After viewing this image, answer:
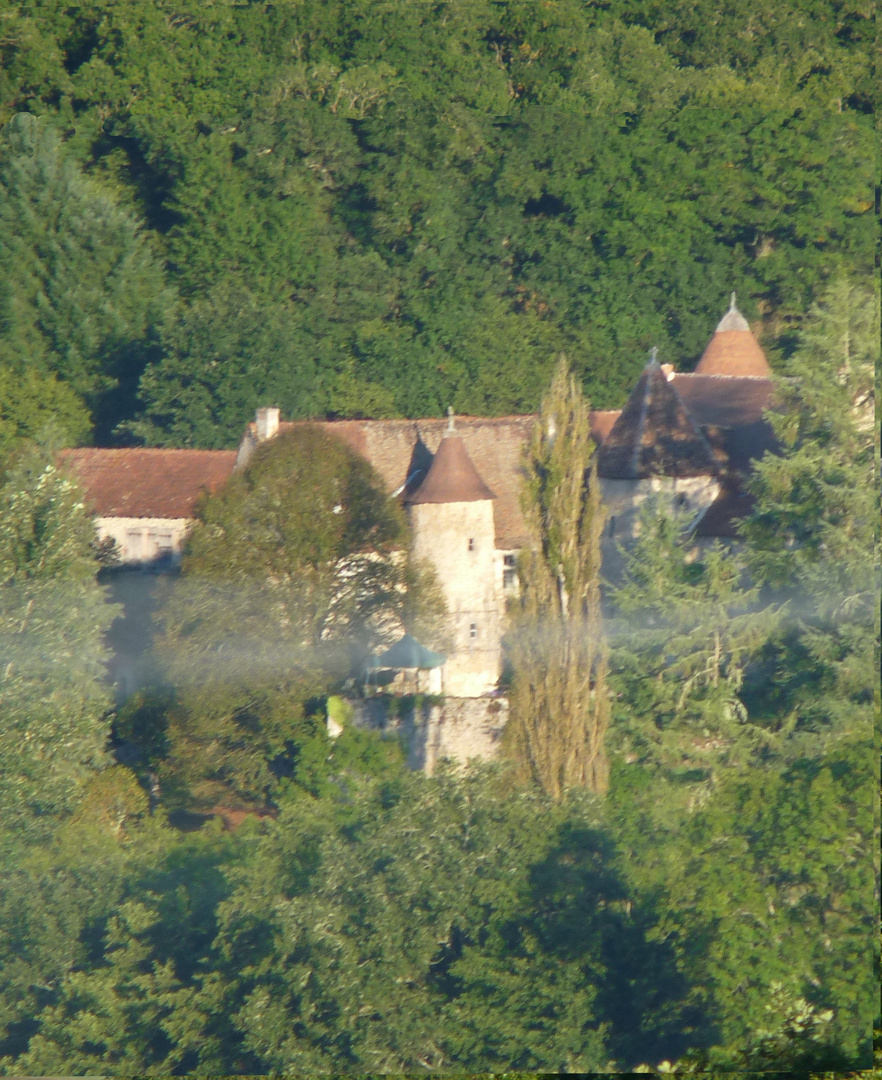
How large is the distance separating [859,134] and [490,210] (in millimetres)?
2943

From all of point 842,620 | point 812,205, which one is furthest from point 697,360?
point 842,620

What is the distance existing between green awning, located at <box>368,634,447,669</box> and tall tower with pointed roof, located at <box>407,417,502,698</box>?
12 centimetres

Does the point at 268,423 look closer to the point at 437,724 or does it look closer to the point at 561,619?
the point at 437,724

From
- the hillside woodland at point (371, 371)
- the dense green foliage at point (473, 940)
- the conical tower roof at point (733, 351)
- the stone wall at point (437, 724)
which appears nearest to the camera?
the dense green foliage at point (473, 940)

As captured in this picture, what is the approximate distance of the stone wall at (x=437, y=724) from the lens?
40.3ft

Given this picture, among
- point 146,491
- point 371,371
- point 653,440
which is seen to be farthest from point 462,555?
point 146,491

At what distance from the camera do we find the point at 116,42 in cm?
1314

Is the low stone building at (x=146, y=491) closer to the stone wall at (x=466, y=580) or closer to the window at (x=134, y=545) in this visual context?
the window at (x=134, y=545)

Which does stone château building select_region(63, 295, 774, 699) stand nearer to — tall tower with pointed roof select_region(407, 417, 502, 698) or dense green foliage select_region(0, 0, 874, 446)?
tall tower with pointed roof select_region(407, 417, 502, 698)

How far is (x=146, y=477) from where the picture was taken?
13.0m

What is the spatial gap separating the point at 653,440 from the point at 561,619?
214 cm

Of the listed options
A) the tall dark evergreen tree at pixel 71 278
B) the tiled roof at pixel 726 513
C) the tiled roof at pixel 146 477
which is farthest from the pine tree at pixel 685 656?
the tall dark evergreen tree at pixel 71 278

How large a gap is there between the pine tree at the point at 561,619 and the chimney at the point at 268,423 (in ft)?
5.99

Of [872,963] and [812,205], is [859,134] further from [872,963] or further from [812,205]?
[872,963]
